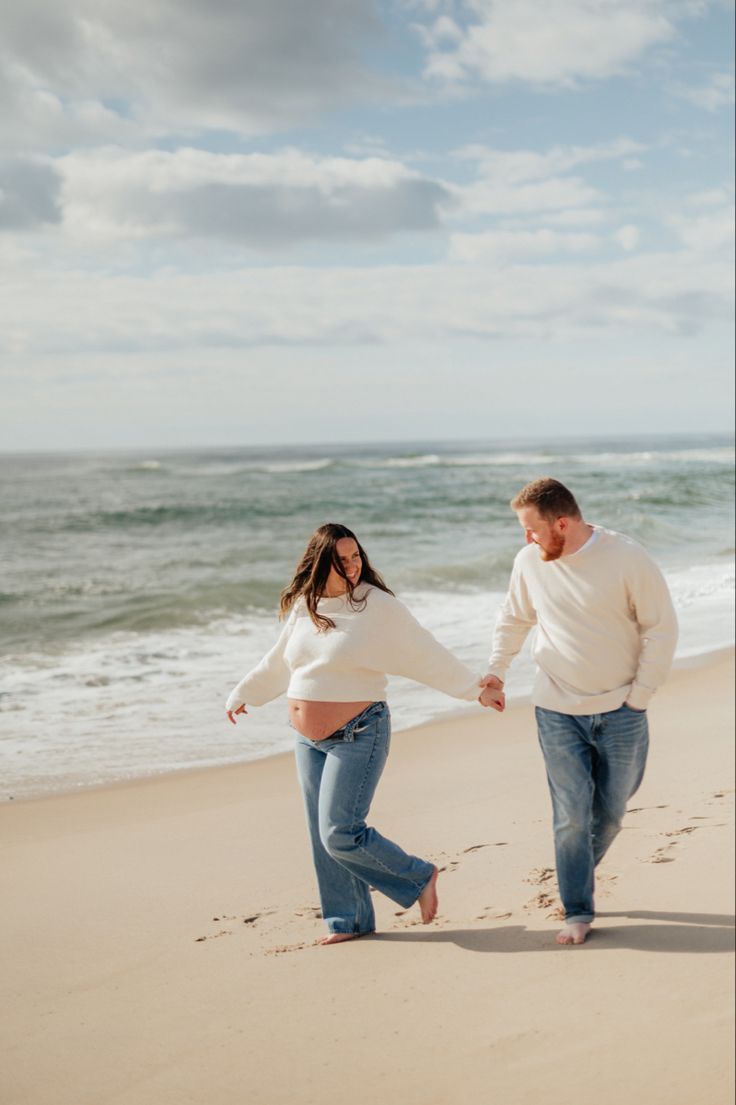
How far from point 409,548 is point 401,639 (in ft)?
54.8

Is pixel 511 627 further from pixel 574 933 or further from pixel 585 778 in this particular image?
pixel 574 933

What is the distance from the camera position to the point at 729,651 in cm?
1001

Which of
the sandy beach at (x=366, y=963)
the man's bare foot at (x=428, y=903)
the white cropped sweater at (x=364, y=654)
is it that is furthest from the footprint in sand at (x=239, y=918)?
the white cropped sweater at (x=364, y=654)

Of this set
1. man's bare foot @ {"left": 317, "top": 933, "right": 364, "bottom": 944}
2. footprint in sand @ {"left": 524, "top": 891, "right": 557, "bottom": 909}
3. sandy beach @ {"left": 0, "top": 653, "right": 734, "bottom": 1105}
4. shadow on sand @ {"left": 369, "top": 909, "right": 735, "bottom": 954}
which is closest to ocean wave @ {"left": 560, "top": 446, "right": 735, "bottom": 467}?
sandy beach @ {"left": 0, "top": 653, "right": 734, "bottom": 1105}

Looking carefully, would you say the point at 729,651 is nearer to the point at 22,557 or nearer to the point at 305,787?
the point at 305,787

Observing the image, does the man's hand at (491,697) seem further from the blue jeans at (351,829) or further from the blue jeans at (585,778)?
the blue jeans at (351,829)

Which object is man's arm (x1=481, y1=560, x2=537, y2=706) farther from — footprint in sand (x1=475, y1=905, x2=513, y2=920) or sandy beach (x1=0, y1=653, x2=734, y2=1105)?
sandy beach (x1=0, y1=653, x2=734, y2=1105)

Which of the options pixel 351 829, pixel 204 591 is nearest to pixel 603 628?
Answer: pixel 351 829

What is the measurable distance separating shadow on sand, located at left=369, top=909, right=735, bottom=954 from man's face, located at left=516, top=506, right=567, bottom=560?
145 centimetres

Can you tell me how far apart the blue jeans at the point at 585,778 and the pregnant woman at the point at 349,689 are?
1.35ft

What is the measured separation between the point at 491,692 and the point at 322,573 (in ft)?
2.84

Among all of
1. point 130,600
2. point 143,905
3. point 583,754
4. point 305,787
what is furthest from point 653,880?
point 130,600

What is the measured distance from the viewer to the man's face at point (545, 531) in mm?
3781

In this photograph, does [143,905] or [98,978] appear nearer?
[98,978]
